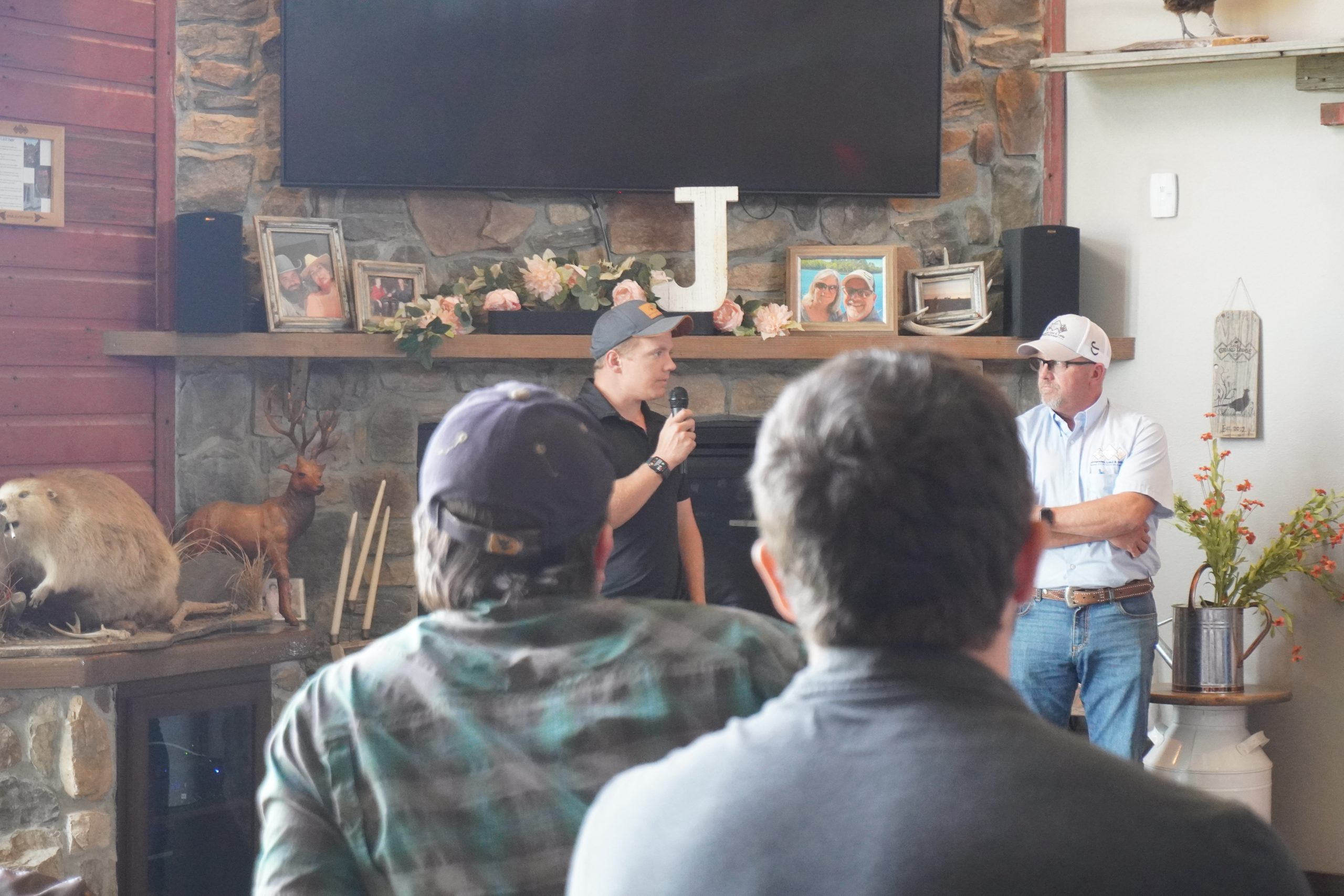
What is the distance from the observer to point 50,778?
9.41 ft

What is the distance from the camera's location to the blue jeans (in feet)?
10.2

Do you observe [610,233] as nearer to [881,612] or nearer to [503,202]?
[503,202]

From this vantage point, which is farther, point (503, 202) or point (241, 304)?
point (503, 202)

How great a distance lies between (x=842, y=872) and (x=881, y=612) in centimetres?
15

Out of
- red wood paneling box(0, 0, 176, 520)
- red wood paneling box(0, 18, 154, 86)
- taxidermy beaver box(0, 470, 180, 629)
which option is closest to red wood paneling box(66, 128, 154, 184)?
red wood paneling box(0, 0, 176, 520)

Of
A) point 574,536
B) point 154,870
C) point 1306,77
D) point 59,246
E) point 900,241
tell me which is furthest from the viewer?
point 900,241

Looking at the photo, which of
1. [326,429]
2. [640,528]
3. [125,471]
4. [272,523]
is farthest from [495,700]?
[125,471]

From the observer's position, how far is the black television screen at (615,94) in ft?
12.0

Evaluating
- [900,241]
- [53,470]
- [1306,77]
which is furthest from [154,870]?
[1306,77]

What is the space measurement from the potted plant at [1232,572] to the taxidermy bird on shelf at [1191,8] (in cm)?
114

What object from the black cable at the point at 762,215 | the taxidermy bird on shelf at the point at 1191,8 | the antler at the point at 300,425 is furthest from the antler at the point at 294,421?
Answer: the taxidermy bird on shelf at the point at 1191,8

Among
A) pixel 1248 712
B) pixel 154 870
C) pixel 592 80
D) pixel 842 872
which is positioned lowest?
pixel 154 870

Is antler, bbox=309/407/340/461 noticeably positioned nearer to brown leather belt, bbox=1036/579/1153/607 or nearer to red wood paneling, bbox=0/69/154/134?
red wood paneling, bbox=0/69/154/134

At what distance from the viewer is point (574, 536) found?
1105mm
